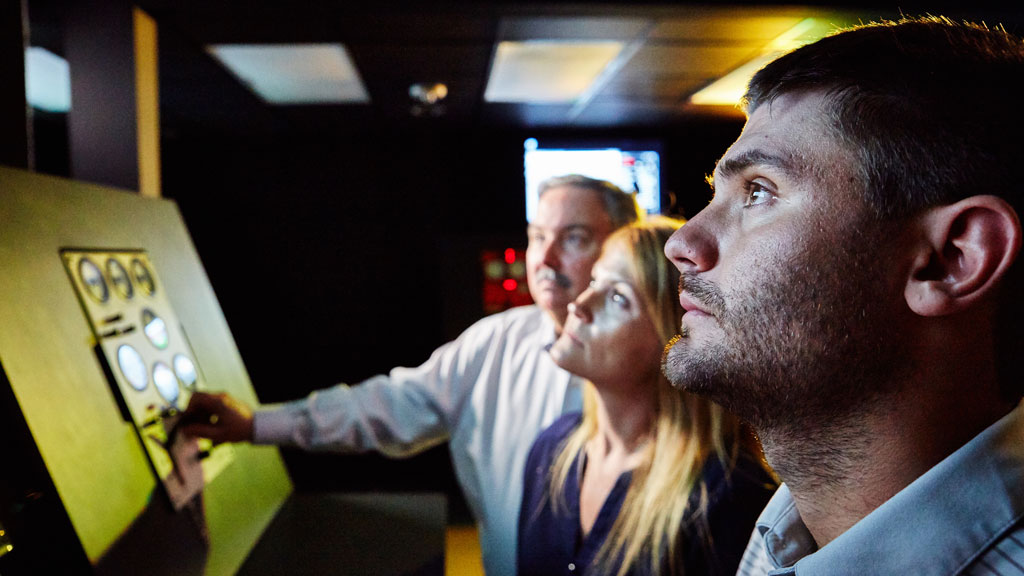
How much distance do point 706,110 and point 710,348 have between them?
314cm

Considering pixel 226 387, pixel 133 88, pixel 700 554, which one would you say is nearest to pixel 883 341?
Result: pixel 700 554

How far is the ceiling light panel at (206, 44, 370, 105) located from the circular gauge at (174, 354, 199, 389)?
4.41 feet

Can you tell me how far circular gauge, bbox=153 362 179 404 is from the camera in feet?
3.74

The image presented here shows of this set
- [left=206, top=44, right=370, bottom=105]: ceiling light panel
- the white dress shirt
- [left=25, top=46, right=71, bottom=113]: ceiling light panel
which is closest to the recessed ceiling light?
the white dress shirt

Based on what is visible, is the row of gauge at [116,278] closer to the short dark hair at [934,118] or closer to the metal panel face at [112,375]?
the metal panel face at [112,375]

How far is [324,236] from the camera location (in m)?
4.07

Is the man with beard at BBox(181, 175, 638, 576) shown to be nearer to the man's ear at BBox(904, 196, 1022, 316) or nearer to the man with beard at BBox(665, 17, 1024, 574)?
the man with beard at BBox(665, 17, 1024, 574)

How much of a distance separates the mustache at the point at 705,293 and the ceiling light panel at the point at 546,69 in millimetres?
1781

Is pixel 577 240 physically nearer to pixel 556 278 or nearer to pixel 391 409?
pixel 556 278

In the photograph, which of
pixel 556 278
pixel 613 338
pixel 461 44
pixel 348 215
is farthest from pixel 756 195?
pixel 348 215

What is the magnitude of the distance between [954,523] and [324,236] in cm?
379

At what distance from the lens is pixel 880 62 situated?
2.28ft

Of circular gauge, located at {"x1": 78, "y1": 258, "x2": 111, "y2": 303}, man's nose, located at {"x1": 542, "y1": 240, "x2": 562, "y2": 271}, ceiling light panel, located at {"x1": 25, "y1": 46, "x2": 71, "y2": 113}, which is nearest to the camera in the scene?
circular gauge, located at {"x1": 78, "y1": 258, "x2": 111, "y2": 303}

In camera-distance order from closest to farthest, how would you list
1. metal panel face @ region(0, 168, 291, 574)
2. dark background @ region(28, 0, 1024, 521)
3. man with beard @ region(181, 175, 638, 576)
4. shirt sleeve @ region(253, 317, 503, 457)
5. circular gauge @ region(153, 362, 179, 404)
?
metal panel face @ region(0, 168, 291, 574) → circular gauge @ region(153, 362, 179, 404) → shirt sleeve @ region(253, 317, 503, 457) → man with beard @ region(181, 175, 638, 576) → dark background @ region(28, 0, 1024, 521)
